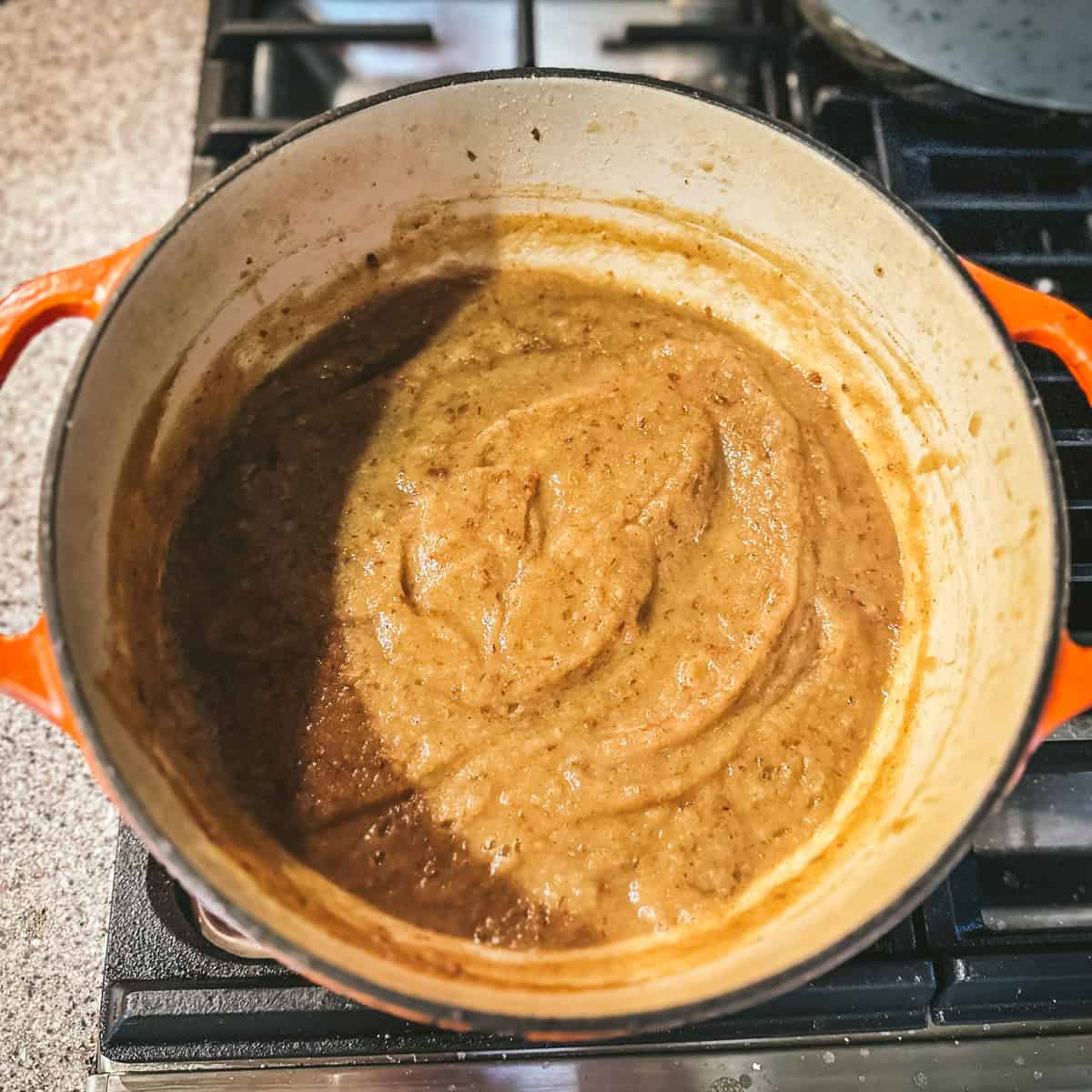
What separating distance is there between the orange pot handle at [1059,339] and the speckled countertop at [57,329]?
3.70 ft

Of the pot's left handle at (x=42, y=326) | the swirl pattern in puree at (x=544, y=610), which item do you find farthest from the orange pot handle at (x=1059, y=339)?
the pot's left handle at (x=42, y=326)

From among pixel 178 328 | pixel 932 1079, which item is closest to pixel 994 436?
pixel 932 1079

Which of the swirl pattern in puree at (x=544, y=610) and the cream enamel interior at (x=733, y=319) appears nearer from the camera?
the cream enamel interior at (x=733, y=319)

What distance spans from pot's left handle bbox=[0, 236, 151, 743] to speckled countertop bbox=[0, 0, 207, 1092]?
0.37 meters

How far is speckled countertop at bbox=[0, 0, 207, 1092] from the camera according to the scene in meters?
1.15

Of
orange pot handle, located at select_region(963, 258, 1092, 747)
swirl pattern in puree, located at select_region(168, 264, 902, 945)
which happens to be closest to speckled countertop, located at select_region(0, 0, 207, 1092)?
swirl pattern in puree, located at select_region(168, 264, 902, 945)

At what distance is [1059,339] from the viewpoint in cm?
104

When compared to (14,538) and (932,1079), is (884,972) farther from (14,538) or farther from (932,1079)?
(14,538)

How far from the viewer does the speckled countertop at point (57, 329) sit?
1.15 metres

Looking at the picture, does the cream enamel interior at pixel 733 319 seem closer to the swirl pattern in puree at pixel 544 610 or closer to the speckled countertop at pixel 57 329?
the swirl pattern in puree at pixel 544 610

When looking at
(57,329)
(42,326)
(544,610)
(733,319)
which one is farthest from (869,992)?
(57,329)

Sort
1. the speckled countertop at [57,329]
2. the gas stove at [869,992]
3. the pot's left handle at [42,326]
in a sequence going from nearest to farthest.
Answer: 1. the pot's left handle at [42,326]
2. the gas stove at [869,992]
3. the speckled countertop at [57,329]

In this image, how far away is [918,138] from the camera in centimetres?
139

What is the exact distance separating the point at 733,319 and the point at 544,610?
57cm
